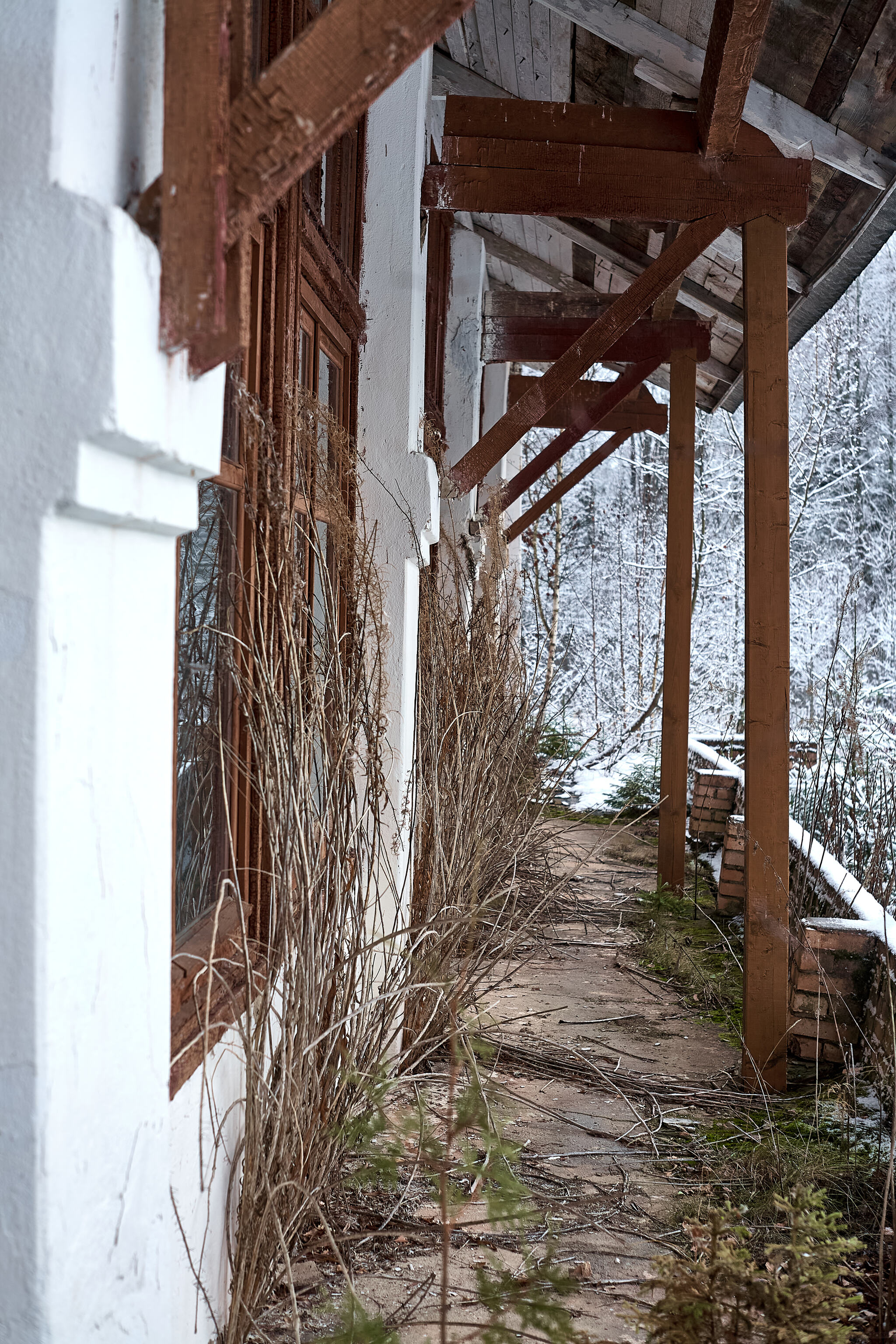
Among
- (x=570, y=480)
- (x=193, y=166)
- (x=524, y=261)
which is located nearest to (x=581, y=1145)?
(x=193, y=166)

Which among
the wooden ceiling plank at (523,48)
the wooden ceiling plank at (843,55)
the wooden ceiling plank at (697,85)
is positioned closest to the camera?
the wooden ceiling plank at (843,55)

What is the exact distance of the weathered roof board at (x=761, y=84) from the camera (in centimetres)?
277

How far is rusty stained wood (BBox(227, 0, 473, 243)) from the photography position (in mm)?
1022

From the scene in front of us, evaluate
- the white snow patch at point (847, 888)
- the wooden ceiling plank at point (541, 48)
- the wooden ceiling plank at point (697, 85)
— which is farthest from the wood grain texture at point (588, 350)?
the white snow patch at point (847, 888)

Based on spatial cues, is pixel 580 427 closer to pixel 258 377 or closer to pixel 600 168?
pixel 600 168

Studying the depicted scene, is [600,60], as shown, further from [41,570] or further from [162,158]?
[41,570]

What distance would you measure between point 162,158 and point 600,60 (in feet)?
12.5

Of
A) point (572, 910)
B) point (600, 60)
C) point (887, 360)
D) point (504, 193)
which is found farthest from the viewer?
point (887, 360)

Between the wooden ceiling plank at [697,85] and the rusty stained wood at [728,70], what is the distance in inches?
4.7

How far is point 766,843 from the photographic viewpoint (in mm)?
3182

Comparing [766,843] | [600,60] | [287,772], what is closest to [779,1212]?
[766,843]

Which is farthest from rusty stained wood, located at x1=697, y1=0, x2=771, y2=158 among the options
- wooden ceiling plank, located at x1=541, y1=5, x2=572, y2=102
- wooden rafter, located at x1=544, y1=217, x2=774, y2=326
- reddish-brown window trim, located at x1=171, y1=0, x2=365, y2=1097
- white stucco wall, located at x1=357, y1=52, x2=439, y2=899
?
wooden rafter, located at x1=544, y1=217, x2=774, y2=326

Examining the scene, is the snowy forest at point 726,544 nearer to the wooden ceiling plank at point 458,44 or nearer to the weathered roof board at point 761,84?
the weathered roof board at point 761,84

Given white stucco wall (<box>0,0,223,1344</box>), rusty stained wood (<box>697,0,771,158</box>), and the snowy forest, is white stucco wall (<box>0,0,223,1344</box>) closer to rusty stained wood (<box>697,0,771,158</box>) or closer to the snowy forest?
rusty stained wood (<box>697,0,771,158</box>)
